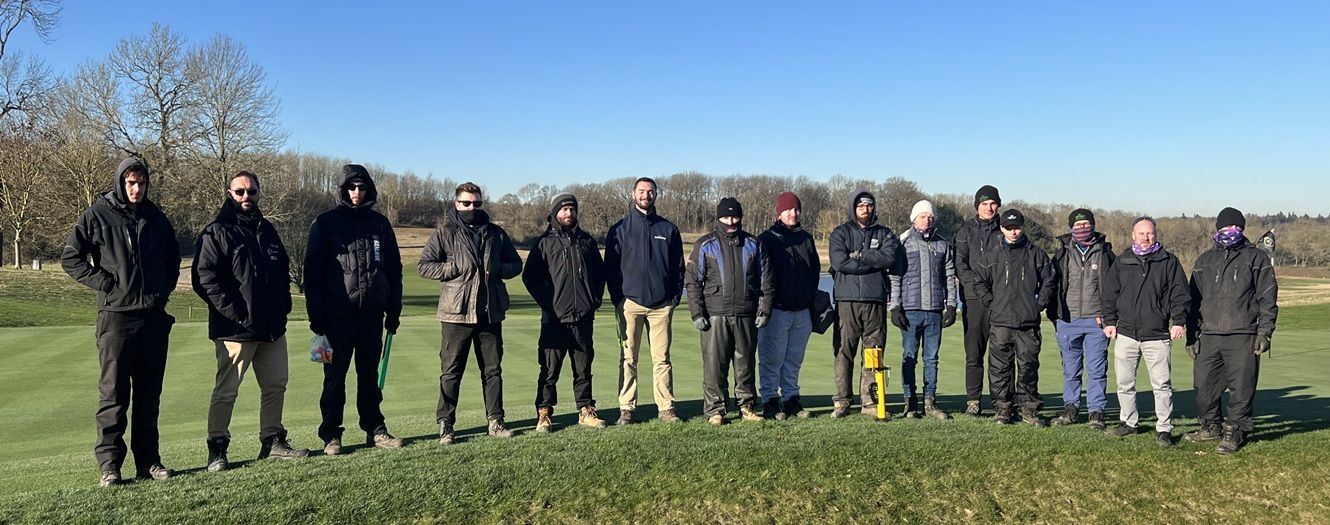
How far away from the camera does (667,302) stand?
25.2 ft

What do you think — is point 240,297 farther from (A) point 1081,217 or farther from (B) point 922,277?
(A) point 1081,217

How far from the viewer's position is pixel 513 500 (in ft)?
16.6

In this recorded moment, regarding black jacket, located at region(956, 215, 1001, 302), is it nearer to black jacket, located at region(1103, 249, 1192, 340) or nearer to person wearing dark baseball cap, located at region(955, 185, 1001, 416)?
person wearing dark baseball cap, located at region(955, 185, 1001, 416)

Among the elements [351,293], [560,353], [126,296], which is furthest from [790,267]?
[126,296]

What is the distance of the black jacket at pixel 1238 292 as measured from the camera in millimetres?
7066

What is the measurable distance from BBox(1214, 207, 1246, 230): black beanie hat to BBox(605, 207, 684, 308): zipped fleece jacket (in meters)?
4.72

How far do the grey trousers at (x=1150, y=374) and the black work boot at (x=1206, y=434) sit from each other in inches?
6.6

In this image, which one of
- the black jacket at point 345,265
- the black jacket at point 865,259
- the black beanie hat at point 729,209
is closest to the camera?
the black jacket at point 345,265

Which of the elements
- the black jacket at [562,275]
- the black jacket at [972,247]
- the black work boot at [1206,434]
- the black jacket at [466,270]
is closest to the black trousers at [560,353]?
the black jacket at [562,275]

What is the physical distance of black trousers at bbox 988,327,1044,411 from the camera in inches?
309

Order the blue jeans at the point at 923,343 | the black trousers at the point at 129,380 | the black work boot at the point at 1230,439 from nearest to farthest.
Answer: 1. the black trousers at the point at 129,380
2. the black work boot at the point at 1230,439
3. the blue jeans at the point at 923,343

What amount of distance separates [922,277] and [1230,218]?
2595 millimetres

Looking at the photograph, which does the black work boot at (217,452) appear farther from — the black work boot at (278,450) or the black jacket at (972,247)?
the black jacket at (972,247)

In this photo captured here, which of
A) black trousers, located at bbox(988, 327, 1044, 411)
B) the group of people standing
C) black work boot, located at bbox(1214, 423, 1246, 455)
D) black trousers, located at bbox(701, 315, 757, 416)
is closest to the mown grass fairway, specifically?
black work boot, located at bbox(1214, 423, 1246, 455)
